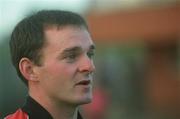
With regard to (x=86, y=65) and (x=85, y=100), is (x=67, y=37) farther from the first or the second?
(x=85, y=100)

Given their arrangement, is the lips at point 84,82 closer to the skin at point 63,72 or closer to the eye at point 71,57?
the skin at point 63,72

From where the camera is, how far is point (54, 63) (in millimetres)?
5188

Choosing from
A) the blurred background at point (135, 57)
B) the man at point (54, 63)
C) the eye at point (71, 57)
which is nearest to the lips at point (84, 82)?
the man at point (54, 63)

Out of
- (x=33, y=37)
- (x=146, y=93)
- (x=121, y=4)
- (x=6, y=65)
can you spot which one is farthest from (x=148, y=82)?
(x=33, y=37)

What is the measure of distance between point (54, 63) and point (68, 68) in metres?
0.10

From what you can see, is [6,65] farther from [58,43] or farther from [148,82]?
[58,43]

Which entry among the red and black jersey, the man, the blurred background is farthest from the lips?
the blurred background

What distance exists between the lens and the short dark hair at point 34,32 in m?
5.29

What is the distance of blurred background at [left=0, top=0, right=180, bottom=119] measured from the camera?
26844 mm

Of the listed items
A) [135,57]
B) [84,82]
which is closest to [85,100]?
[84,82]

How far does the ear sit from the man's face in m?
0.05

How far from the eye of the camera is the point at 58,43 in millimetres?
5230

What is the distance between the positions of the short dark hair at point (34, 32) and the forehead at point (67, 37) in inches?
1.3

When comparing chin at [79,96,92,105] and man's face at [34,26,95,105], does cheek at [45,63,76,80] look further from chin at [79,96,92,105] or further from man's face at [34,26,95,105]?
chin at [79,96,92,105]
